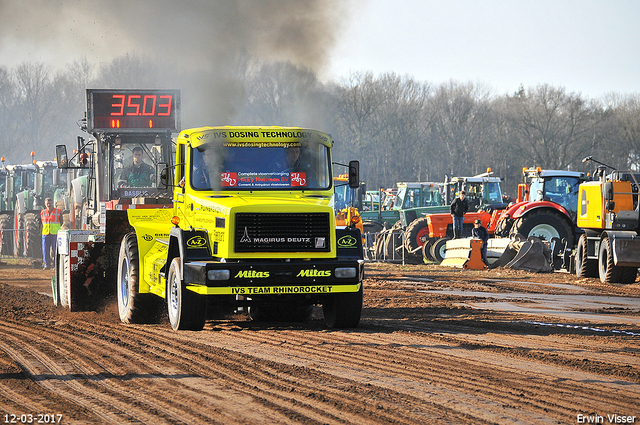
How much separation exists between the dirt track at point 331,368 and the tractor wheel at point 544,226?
9.60 metres

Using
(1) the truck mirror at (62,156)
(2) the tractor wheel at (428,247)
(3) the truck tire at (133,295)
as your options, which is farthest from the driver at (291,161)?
(2) the tractor wheel at (428,247)

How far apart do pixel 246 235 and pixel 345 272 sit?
1224 millimetres

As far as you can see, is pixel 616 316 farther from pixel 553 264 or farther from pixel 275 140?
pixel 553 264

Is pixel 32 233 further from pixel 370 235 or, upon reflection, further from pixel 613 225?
pixel 613 225

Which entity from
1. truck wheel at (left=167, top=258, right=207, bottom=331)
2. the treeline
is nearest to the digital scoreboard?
truck wheel at (left=167, top=258, right=207, bottom=331)

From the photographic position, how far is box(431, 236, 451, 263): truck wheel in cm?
2481

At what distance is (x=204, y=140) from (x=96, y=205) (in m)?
7.03

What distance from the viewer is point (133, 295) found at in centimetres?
1067

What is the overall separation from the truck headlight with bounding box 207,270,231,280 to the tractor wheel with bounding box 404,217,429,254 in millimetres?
17231

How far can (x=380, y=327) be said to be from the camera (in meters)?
10.2

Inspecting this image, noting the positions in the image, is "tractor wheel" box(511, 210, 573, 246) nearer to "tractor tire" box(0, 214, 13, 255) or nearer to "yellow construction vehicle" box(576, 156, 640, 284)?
"yellow construction vehicle" box(576, 156, 640, 284)

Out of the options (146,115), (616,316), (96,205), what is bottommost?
(616,316)

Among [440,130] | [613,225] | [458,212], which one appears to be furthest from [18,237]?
[440,130]

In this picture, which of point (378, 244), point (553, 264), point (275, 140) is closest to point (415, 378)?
point (275, 140)
